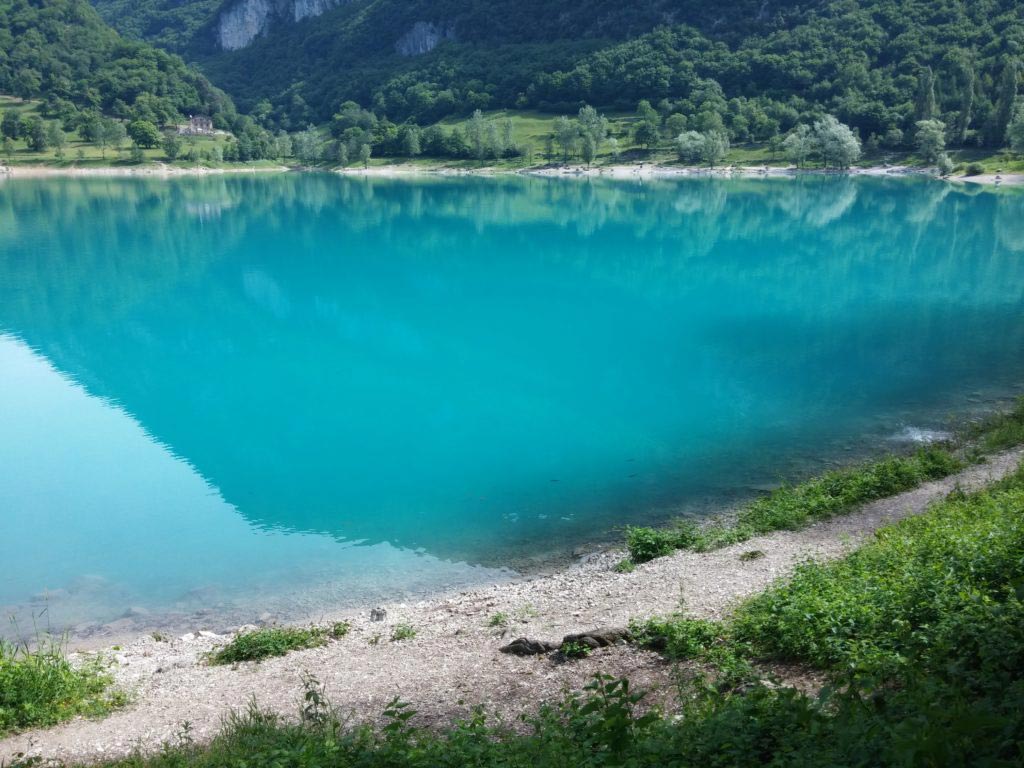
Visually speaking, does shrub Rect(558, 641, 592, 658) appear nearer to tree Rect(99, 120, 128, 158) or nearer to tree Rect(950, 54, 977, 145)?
tree Rect(950, 54, 977, 145)

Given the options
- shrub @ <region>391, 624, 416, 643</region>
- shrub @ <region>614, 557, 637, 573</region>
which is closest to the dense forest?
shrub @ <region>614, 557, 637, 573</region>

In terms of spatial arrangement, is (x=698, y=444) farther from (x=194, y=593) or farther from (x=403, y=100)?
(x=403, y=100)

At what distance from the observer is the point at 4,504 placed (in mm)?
17984

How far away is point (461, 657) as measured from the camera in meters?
10.2

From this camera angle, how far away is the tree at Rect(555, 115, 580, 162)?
13562 cm

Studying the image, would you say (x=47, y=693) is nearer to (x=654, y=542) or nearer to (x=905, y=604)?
(x=654, y=542)

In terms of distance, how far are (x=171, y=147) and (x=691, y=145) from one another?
8854 cm

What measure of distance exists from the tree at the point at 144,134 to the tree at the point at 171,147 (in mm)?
1817

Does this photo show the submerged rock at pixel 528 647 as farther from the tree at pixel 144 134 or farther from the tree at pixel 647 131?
the tree at pixel 144 134

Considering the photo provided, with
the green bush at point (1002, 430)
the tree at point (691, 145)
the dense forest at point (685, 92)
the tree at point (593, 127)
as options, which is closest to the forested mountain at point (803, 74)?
the dense forest at point (685, 92)

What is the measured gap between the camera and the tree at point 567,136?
136 meters

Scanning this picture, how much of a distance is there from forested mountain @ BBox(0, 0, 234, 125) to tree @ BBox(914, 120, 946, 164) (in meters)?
136

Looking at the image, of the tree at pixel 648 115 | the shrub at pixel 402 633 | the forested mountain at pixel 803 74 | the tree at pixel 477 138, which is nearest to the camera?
the shrub at pixel 402 633

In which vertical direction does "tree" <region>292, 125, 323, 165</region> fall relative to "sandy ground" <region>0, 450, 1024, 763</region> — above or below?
above
